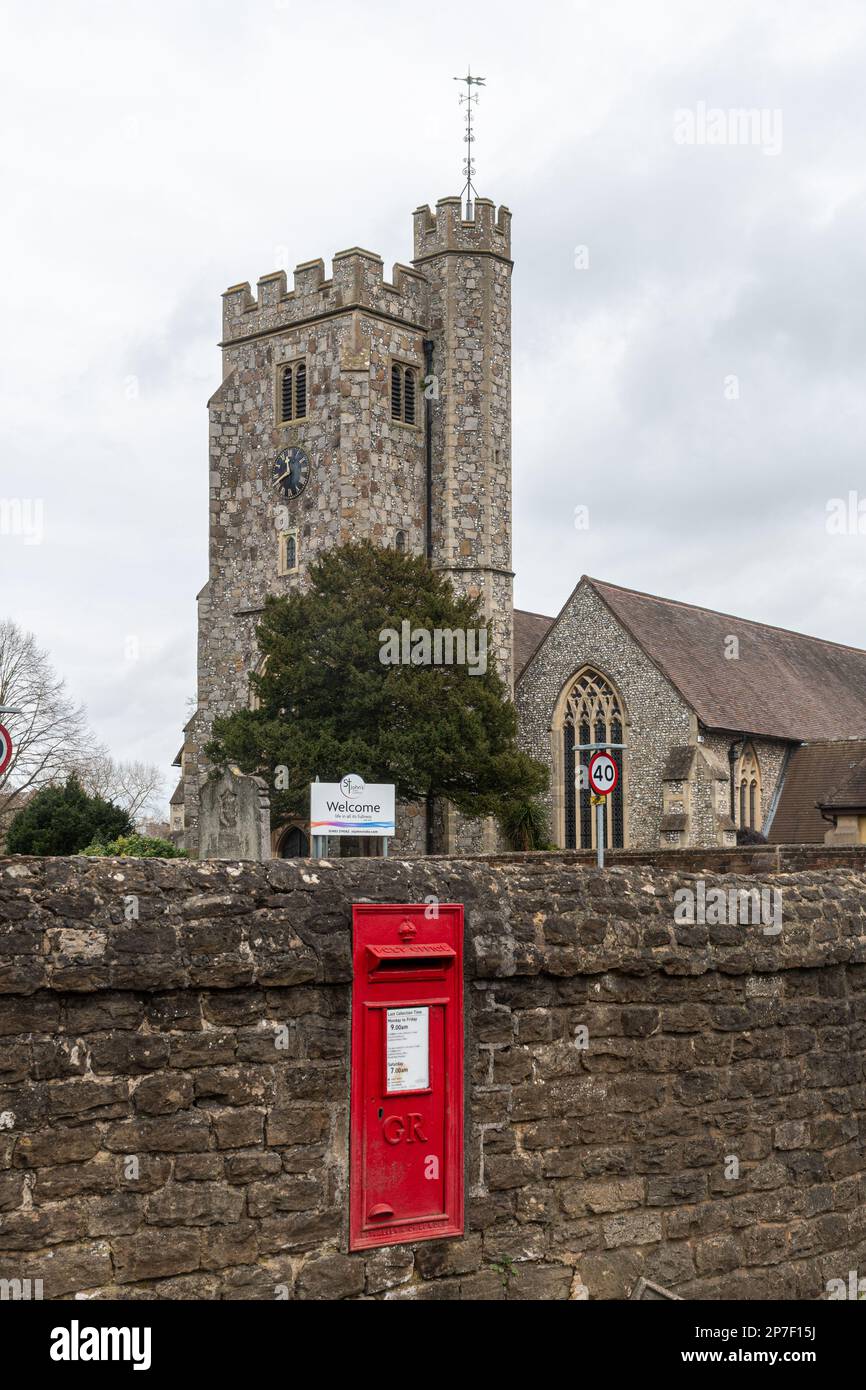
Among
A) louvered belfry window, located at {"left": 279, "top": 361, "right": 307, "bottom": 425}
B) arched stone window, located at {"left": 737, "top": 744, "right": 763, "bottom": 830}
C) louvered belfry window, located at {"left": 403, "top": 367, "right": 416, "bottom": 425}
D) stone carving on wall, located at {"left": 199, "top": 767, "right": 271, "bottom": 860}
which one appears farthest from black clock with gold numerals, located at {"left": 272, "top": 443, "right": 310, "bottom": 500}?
stone carving on wall, located at {"left": 199, "top": 767, "right": 271, "bottom": 860}

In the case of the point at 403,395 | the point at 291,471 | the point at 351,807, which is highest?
the point at 403,395

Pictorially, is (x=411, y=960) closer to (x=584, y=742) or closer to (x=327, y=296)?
(x=584, y=742)

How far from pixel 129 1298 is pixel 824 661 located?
47.6 meters

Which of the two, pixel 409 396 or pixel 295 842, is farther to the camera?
pixel 409 396

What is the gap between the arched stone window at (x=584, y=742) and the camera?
133 ft

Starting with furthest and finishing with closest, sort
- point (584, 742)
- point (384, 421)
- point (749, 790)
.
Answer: point (384, 421) → point (584, 742) → point (749, 790)

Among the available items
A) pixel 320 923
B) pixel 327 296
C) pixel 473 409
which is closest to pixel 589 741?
pixel 473 409

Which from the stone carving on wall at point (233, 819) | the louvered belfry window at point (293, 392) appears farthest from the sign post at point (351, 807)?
the louvered belfry window at point (293, 392)

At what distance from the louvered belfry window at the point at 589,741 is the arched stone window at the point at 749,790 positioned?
11.1 feet

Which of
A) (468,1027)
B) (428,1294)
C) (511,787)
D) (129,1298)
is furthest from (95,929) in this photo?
(511,787)

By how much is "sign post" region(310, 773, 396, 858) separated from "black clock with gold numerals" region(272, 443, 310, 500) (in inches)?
840

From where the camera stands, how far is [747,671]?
44375 millimetres

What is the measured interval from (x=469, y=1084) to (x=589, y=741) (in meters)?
35.7

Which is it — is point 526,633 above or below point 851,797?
above
